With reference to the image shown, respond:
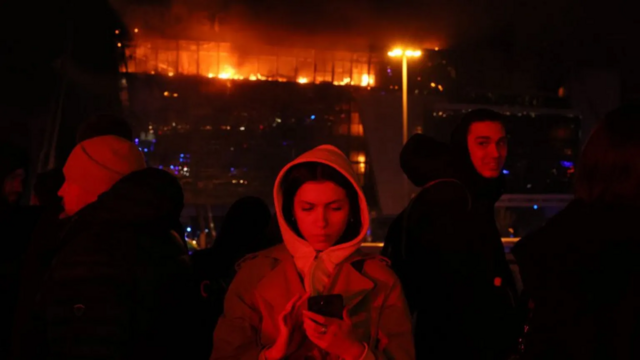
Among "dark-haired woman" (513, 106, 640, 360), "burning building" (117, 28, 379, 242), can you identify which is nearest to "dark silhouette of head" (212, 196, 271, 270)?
"dark-haired woman" (513, 106, 640, 360)

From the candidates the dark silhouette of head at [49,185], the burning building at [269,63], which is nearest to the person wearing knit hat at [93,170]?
the dark silhouette of head at [49,185]

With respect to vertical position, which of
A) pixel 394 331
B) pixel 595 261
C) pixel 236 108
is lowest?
pixel 394 331

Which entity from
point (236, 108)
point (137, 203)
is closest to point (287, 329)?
point (137, 203)

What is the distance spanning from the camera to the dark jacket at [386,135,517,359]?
2715 millimetres

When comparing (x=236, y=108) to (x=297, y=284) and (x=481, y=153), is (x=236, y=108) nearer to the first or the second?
(x=481, y=153)

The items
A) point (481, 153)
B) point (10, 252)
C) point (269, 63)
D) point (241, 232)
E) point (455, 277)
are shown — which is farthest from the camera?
point (269, 63)

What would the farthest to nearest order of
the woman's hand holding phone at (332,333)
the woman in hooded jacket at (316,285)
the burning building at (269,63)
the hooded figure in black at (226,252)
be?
the burning building at (269,63)
the hooded figure in black at (226,252)
the woman in hooded jacket at (316,285)
the woman's hand holding phone at (332,333)

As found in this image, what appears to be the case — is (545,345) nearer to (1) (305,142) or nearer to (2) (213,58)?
(1) (305,142)

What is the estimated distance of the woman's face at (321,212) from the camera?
229 cm

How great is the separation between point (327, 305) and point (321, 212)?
16.8 inches

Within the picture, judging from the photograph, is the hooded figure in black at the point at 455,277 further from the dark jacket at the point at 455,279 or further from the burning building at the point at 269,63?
the burning building at the point at 269,63

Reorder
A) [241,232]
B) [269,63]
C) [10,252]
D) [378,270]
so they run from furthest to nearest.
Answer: [269,63] → [241,232] → [10,252] → [378,270]

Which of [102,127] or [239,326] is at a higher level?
[102,127]

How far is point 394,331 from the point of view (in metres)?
2.18
